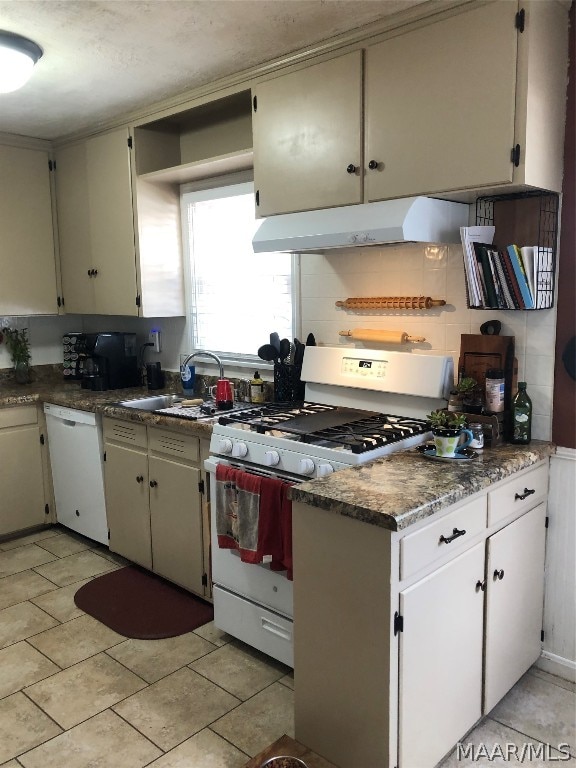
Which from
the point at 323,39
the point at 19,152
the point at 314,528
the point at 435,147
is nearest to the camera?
the point at 314,528

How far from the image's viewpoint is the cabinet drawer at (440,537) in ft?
5.48

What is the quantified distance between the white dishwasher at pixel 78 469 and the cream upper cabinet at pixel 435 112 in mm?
1778

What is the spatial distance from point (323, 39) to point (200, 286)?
1579mm

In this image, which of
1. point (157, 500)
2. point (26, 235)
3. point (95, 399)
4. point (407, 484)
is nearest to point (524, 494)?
point (407, 484)

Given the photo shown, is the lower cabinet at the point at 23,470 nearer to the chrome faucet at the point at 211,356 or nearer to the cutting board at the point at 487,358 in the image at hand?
the chrome faucet at the point at 211,356

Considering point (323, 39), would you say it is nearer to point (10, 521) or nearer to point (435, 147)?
point (435, 147)

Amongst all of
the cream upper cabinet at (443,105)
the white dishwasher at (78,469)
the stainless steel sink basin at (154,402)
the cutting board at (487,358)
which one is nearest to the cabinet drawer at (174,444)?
the stainless steel sink basin at (154,402)

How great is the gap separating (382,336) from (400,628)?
135 centimetres

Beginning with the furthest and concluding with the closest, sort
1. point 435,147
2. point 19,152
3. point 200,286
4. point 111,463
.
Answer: point 19,152 → point 200,286 → point 111,463 → point 435,147

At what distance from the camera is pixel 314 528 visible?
1.81 m

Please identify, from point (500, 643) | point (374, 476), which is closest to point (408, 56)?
point (374, 476)

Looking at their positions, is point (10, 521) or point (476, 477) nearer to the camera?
point (476, 477)

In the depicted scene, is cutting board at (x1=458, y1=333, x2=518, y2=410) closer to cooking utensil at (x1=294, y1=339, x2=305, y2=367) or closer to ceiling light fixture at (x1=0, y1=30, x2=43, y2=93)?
cooking utensil at (x1=294, y1=339, x2=305, y2=367)

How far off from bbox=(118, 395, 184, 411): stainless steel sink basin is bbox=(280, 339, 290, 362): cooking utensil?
0.76m
